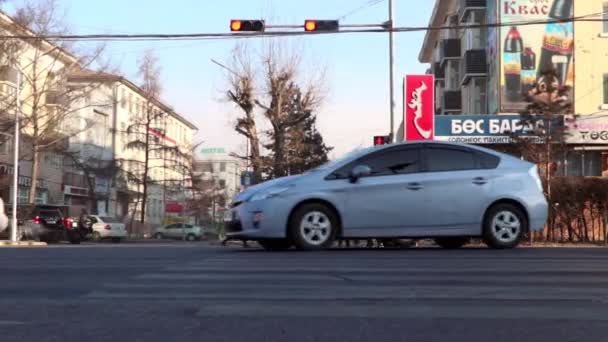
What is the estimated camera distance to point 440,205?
37.5ft

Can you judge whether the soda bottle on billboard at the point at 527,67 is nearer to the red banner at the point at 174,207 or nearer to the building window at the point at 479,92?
the building window at the point at 479,92

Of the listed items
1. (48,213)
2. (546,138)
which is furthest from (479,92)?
(48,213)

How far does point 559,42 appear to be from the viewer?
1320 inches

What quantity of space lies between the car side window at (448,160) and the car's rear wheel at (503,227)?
2.37 ft

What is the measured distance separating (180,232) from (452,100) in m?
21.4

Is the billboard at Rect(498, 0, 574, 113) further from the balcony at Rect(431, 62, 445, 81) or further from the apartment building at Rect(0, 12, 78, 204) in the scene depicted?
the apartment building at Rect(0, 12, 78, 204)

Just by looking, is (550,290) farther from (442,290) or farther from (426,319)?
Answer: (426,319)

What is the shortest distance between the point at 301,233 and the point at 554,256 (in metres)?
3.35

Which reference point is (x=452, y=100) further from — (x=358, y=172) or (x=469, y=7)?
(x=358, y=172)

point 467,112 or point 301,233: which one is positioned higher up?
point 467,112

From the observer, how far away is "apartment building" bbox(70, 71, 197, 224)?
168 ft

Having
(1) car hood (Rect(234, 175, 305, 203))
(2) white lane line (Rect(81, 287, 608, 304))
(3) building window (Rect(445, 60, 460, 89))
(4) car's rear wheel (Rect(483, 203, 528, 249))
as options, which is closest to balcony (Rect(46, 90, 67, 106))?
(3) building window (Rect(445, 60, 460, 89))

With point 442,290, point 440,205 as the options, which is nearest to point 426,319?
point 442,290

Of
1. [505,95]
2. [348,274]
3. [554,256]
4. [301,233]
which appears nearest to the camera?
[348,274]
